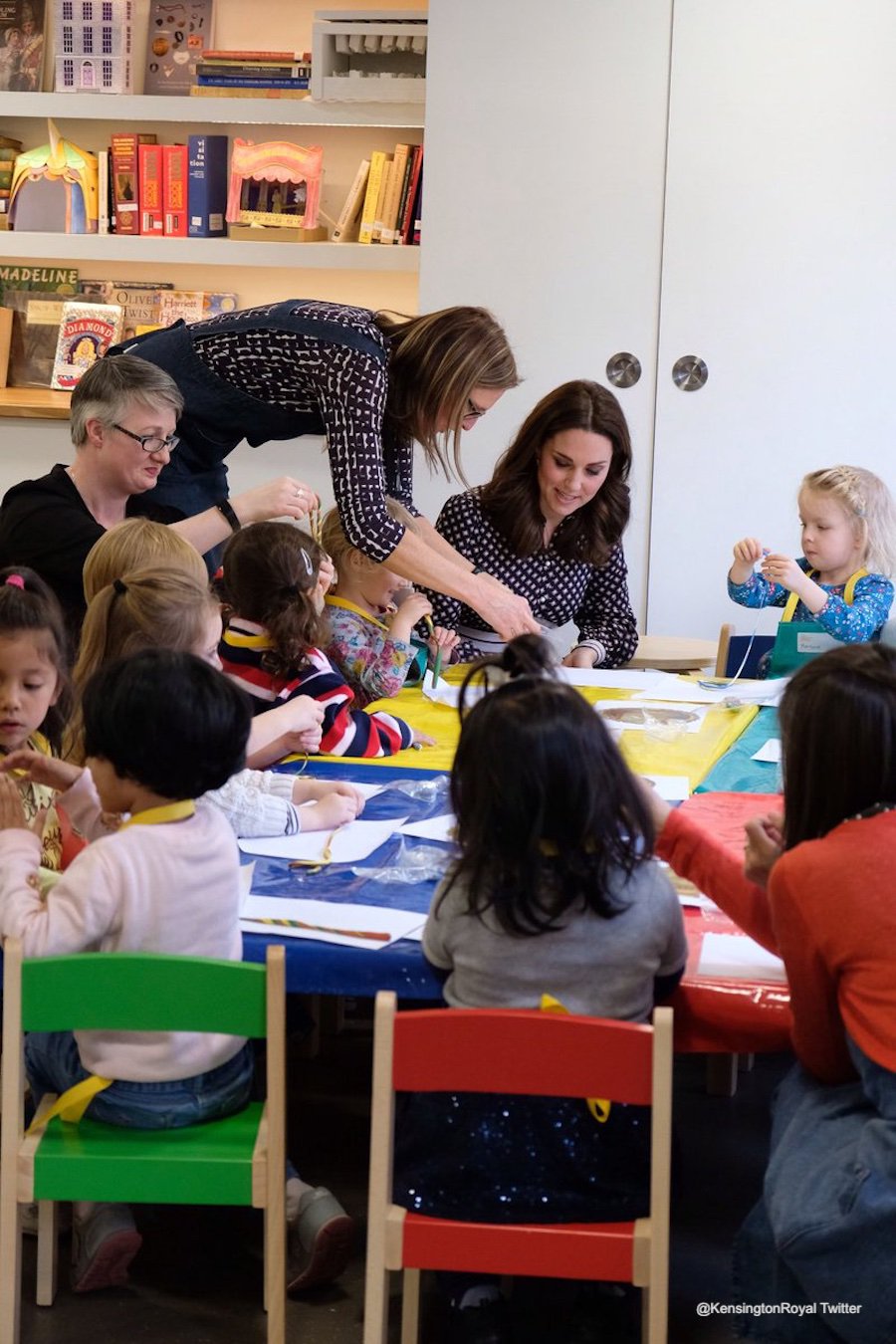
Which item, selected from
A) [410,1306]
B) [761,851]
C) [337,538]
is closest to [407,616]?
[337,538]

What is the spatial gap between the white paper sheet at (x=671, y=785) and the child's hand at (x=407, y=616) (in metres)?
0.61

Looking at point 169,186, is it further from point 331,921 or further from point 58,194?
point 331,921

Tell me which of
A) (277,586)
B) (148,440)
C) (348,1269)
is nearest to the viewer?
(348,1269)

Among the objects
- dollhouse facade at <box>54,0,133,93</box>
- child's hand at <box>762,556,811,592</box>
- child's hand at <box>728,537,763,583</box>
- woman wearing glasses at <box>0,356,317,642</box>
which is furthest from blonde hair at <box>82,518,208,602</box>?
A: dollhouse facade at <box>54,0,133,93</box>

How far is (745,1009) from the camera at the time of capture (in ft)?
5.09

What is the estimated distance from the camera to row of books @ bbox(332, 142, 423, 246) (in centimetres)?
439

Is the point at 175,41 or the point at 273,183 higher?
the point at 175,41

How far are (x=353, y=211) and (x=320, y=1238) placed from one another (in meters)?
3.37

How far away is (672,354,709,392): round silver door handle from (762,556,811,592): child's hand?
1.08m

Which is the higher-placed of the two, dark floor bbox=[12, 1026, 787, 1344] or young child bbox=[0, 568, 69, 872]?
young child bbox=[0, 568, 69, 872]

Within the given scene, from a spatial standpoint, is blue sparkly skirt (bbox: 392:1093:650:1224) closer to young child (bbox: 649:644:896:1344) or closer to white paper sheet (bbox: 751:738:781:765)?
young child (bbox: 649:644:896:1344)

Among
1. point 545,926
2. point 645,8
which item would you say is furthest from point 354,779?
point 645,8

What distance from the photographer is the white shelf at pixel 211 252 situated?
440 cm

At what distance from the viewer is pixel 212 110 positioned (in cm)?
446
